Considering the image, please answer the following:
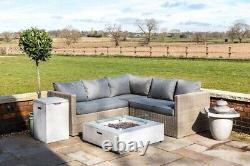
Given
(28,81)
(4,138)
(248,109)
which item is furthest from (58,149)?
(28,81)

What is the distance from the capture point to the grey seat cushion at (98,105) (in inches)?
232

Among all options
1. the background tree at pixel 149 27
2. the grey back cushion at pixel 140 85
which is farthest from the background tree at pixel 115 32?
the grey back cushion at pixel 140 85

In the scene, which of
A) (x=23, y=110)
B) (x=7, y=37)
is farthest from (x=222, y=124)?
(x=7, y=37)

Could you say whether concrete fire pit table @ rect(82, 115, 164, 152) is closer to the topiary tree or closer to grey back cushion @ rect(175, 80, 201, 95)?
grey back cushion @ rect(175, 80, 201, 95)

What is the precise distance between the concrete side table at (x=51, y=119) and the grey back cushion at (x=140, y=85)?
1.86m

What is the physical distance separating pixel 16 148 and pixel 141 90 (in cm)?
282

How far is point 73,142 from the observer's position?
5.52 meters

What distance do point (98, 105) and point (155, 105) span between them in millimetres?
1012

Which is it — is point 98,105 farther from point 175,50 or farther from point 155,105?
point 175,50

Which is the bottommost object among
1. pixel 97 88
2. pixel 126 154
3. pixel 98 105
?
pixel 126 154

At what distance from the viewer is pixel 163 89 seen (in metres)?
6.54

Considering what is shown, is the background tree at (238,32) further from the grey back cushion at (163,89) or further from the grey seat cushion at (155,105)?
the grey seat cushion at (155,105)

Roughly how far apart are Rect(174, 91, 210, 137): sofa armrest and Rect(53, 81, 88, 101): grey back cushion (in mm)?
1813

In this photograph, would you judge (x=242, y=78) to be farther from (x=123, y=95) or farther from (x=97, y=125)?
(x=97, y=125)
